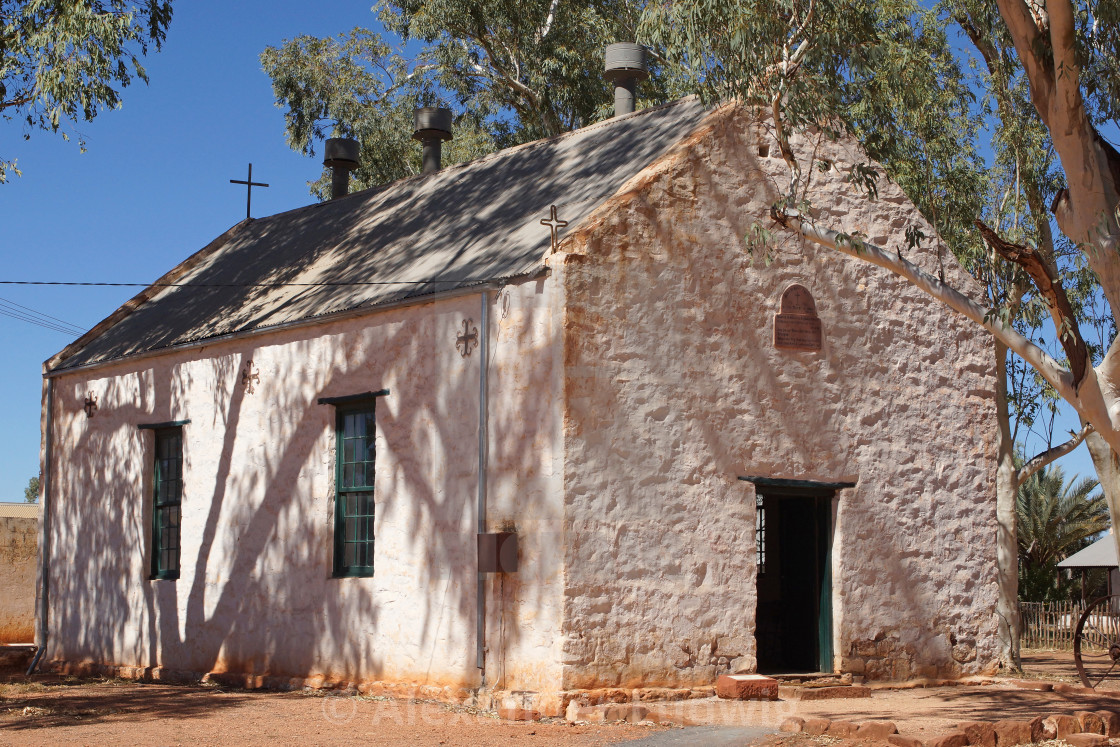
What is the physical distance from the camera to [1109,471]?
17922mm

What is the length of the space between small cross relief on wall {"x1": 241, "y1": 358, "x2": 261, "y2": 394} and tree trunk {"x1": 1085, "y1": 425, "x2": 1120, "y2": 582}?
11559 mm

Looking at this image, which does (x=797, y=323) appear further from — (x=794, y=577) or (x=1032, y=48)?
(x=1032, y=48)

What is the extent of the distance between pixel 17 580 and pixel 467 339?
42.6 feet

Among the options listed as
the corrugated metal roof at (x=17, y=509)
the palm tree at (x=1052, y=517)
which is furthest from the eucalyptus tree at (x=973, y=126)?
the corrugated metal roof at (x=17, y=509)

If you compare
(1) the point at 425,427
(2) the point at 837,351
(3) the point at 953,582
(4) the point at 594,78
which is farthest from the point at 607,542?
(4) the point at 594,78

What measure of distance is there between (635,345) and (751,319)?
147 cm

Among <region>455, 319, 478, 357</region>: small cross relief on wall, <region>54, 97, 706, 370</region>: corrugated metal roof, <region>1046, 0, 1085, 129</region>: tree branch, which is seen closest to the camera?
<region>1046, 0, 1085, 129</region>: tree branch

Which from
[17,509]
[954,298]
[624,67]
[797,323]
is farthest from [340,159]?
[17,509]

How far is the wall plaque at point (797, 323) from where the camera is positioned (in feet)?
41.4

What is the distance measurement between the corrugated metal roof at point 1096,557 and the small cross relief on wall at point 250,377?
829 inches

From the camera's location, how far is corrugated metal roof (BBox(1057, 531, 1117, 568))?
28.3m

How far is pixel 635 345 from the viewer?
11570mm

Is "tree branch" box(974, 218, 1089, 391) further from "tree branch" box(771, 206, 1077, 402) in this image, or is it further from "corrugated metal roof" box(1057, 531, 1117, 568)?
"corrugated metal roof" box(1057, 531, 1117, 568)

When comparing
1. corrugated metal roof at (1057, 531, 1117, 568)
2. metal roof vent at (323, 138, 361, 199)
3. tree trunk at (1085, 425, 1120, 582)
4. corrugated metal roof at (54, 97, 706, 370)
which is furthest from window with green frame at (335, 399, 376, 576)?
corrugated metal roof at (1057, 531, 1117, 568)
